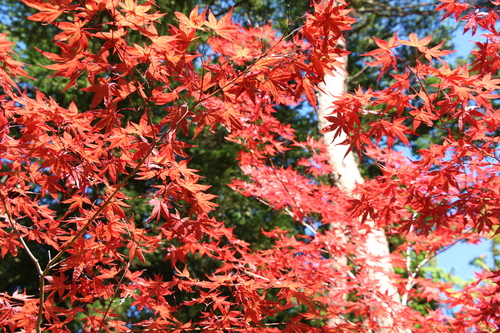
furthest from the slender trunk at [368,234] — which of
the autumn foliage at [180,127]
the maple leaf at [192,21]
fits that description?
the maple leaf at [192,21]

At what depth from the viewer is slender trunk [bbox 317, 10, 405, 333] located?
3.54 m

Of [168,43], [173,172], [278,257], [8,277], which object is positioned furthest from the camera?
[8,277]

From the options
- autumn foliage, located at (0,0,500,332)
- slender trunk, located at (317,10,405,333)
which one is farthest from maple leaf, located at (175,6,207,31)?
slender trunk, located at (317,10,405,333)

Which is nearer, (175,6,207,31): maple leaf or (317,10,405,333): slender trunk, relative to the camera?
(175,6,207,31): maple leaf

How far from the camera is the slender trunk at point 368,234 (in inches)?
139

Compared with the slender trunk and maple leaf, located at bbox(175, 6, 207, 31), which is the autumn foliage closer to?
maple leaf, located at bbox(175, 6, 207, 31)

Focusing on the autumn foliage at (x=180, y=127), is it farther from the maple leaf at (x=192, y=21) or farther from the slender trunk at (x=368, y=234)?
the slender trunk at (x=368, y=234)

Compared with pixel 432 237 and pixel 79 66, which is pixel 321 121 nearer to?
pixel 432 237

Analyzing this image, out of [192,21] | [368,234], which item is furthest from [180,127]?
[368,234]

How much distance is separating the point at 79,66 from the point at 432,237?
158 inches

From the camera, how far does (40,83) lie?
27.0 ft

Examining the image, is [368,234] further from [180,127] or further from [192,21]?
[192,21]

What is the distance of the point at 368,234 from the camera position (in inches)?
164

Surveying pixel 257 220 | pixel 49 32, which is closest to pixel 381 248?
pixel 257 220
